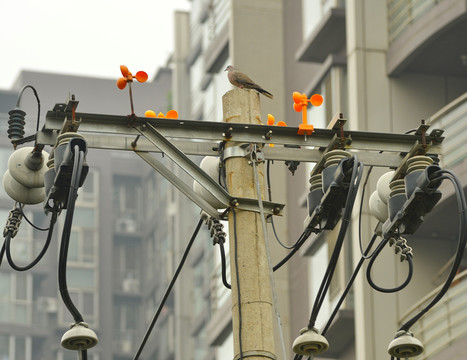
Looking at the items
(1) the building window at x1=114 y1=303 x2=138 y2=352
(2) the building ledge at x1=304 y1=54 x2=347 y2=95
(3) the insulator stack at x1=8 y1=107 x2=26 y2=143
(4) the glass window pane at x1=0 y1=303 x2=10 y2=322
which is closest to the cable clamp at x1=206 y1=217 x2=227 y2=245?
(3) the insulator stack at x1=8 y1=107 x2=26 y2=143

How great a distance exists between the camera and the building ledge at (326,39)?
108ft

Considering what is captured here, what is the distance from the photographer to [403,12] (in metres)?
30.2

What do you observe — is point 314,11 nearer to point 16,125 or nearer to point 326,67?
point 326,67

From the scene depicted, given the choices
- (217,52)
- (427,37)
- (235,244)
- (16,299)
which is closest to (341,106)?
(427,37)

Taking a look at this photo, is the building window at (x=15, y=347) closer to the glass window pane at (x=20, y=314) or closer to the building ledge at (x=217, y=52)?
the glass window pane at (x=20, y=314)

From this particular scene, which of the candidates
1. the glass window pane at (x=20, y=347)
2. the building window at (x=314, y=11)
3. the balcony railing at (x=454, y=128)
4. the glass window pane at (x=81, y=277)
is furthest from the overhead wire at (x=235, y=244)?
the glass window pane at (x=81, y=277)

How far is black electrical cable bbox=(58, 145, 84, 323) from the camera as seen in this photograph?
1288 cm

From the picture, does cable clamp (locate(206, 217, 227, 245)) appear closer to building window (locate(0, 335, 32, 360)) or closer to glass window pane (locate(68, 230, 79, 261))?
building window (locate(0, 335, 32, 360))

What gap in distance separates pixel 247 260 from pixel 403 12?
58.3 ft

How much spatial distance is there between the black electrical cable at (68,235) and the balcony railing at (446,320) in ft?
40.9

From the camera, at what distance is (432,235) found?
28859 millimetres

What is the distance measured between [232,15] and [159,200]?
178ft

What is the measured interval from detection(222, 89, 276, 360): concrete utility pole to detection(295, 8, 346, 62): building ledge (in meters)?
19.0

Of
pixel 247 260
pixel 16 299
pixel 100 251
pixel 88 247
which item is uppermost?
pixel 88 247
